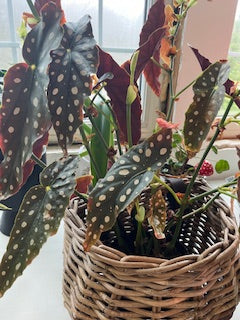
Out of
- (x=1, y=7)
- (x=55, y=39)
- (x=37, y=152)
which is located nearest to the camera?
(x=55, y=39)

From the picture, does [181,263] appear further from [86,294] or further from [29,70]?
[29,70]

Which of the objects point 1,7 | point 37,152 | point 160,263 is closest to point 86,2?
point 1,7

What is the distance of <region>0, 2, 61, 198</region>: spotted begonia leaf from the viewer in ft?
1.12

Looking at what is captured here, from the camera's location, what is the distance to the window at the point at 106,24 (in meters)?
0.88

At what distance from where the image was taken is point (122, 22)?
964 mm

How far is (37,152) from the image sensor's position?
0.46 meters

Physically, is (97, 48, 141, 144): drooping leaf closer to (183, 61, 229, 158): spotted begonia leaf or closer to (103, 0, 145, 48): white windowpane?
(183, 61, 229, 158): spotted begonia leaf

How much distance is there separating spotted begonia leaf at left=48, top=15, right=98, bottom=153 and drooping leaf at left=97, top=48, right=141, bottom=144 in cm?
8

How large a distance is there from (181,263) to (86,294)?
0.13 metres

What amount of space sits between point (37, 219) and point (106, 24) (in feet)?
2.41

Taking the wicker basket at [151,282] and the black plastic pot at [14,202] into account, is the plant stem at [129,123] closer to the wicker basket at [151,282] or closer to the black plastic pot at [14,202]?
the wicker basket at [151,282]

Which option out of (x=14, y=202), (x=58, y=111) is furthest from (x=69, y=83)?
(x=14, y=202)

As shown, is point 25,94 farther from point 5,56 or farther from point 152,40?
point 5,56

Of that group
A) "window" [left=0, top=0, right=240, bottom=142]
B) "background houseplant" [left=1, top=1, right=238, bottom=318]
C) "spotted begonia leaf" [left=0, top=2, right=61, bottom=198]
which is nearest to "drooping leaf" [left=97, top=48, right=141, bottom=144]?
"background houseplant" [left=1, top=1, right=238, bottom=318]
